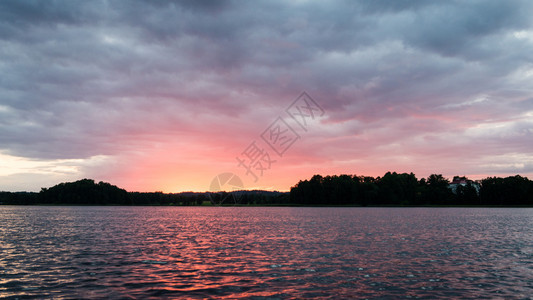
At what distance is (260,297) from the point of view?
72.7 ft

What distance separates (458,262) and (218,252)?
2403 cm

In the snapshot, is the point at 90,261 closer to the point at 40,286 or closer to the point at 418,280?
the point at 40,286

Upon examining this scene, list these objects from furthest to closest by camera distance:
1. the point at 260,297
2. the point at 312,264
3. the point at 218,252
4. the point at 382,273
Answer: the point at 218,252 → the point at 312,264 → the point at 382,273 → the point at 260,297

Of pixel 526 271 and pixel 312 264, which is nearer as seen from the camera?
pixel 526 271

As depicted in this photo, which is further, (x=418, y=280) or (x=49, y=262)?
(x=49, y=262)

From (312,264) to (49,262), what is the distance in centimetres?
2354

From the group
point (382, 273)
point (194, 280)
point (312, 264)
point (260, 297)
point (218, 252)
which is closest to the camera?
point (260, 297)

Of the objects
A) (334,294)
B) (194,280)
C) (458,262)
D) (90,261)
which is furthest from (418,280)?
(90,261)

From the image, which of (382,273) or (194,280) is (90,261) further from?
(382,273)

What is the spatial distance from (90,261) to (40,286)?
33.4 feet

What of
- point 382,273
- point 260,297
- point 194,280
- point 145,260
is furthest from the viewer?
point 145,260

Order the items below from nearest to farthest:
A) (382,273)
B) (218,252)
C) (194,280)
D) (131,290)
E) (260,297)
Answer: (260,297), (131,290), (194,280), (382,273), (218,252)

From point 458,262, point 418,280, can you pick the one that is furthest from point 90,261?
point 458,262

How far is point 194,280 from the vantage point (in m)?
26.9
